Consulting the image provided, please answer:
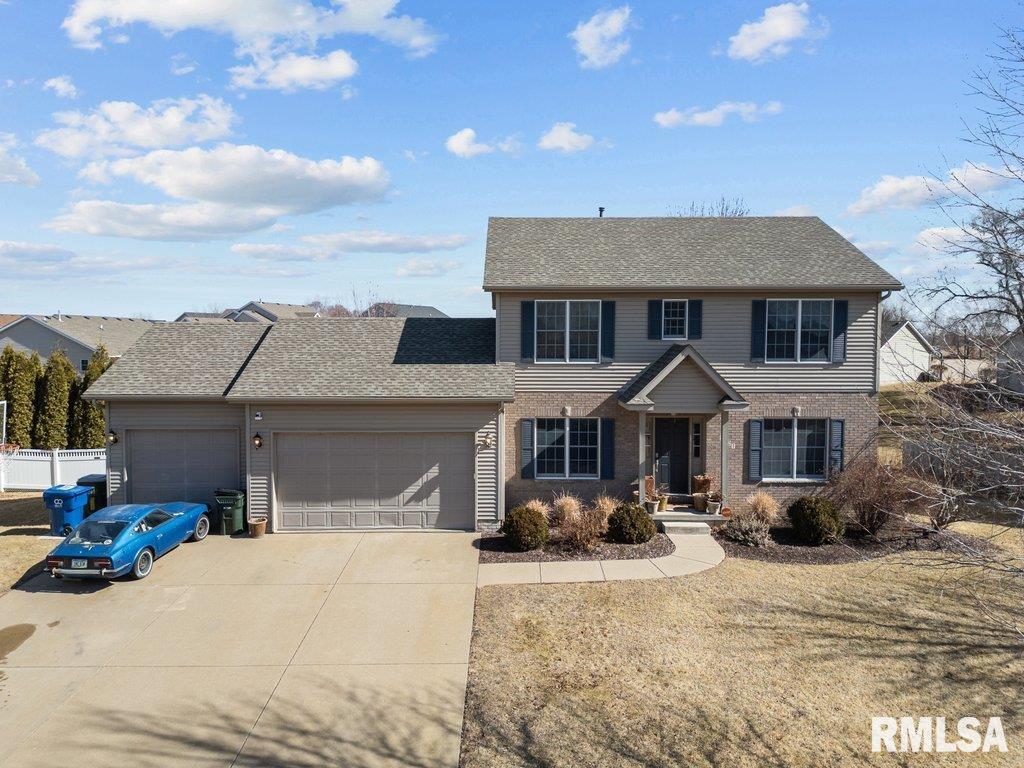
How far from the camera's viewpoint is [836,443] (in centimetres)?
1781

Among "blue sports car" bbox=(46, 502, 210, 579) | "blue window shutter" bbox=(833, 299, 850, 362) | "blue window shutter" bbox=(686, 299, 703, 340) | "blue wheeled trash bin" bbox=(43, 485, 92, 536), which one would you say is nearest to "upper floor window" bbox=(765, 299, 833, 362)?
"blue window shutter" bbox=(833, 299, 850, 362)

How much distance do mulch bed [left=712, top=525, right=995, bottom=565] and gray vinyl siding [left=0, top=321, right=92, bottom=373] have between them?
46.8 meters

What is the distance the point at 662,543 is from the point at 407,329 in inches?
370

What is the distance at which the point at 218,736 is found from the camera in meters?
8.00

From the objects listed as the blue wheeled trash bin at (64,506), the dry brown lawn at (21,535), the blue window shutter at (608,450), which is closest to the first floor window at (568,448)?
the blue window shutter at (608,450)

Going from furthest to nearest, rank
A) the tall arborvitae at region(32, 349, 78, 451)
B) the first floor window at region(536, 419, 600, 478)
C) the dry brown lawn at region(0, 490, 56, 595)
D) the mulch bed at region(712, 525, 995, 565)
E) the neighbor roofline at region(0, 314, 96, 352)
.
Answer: the neighbor roofline at region(0, 314, 96, 352)
the tall arborvitae at region(32, 349, 78, 451)
the first floor window at region(536, 419, 600, 478)
the mulch bed at region(712, 525, 995, 565)
the dry brown lawn at region(0, 490, 56, 595)

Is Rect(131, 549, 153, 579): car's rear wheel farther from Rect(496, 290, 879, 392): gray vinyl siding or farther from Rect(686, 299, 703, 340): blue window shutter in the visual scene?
Rect(686, 299, 703, 340): blue window shutter

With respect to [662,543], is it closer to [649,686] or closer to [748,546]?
[748,546]

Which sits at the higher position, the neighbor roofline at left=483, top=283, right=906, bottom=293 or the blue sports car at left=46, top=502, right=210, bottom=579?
the neighbor roofline at left=483, top=283, right=906, bottom=293

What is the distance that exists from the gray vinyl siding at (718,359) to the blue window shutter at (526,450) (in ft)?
3.21

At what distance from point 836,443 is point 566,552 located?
8291 mm

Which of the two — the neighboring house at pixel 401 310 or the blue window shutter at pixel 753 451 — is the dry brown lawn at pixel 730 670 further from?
the neighboring house at pixel 401 310

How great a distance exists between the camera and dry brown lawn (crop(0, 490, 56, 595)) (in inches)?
547

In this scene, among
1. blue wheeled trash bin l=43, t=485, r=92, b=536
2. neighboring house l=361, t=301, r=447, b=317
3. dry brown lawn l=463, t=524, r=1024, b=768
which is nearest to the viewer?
dry brown lawn l=463, t=524, r=1024, b=768
